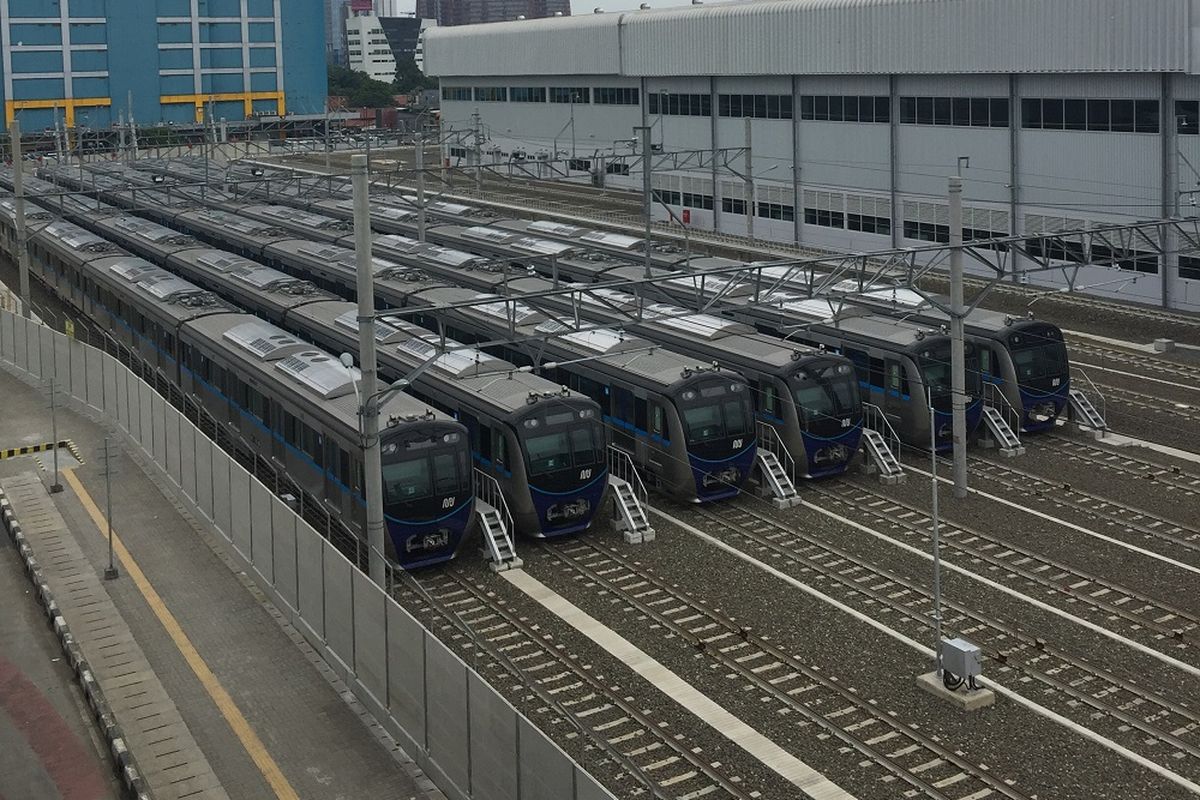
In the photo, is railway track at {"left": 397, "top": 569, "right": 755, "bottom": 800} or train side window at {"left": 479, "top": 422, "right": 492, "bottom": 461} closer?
railway track at {"left": 397, "top": 569, "right": 755, "bottom": 800}

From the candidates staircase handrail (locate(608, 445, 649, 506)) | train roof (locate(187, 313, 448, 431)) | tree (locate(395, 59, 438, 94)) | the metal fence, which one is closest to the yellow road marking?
the metal fence

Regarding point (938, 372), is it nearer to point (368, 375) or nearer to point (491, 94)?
point (368, 375)

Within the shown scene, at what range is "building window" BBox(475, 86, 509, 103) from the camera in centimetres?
9256

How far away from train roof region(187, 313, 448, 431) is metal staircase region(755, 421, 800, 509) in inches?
272

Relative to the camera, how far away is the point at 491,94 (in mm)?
94125

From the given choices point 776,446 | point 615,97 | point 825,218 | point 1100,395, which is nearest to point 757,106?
point 825,218

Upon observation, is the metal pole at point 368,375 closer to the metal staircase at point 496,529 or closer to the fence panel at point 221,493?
the metal staircase at point 496,529

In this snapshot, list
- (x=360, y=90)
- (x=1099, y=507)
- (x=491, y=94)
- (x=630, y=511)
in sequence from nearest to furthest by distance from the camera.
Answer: (x=630, y=511) → (x=1099, y=507) → (x=491, y=94) → (x=360, y=90)

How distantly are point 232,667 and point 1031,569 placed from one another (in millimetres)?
12842

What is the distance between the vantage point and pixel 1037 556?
2473 centimetres

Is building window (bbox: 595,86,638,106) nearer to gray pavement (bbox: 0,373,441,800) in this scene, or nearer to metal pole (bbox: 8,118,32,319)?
metal pole (bbox: 8,118,32,319)

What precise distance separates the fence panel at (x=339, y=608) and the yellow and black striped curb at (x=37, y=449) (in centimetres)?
1338

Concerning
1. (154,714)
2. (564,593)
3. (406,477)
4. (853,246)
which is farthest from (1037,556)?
(853,246)

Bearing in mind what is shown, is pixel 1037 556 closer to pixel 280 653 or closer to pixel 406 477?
pixel 406 477
